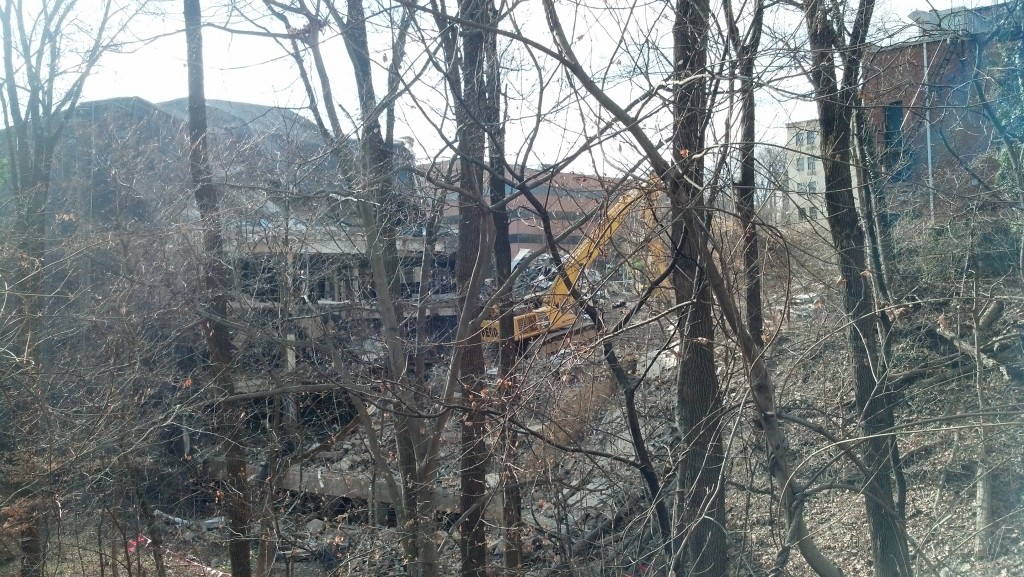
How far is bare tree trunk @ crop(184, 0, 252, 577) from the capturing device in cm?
873

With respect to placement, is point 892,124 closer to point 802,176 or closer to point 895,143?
point 895,143

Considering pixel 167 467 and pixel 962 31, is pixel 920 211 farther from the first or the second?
pixel 167 467

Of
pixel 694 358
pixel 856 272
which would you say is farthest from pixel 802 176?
pixel 694 358

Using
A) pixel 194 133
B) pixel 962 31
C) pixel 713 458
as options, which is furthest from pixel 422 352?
pixel 962 31

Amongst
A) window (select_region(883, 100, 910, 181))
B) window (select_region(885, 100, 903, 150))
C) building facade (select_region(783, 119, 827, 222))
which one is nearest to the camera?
building facade (select_region(783, 119, 827, 222))

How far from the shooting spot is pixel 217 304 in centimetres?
886

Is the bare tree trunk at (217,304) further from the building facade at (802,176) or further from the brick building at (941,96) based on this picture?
the brick building at (941,96)

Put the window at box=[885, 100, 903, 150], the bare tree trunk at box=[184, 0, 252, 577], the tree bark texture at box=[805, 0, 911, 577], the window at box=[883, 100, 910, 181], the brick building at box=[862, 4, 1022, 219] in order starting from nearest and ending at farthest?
the tree bark texture at box=[805, 0, 911, 577] → the brick building at box=[862, 4, 1022, 219] → the window at box=[883, 100, 910, 181] → the window at box=[885, 100, 903, 150] → the bare tree trunk at box=[184, 0, 252, 577]

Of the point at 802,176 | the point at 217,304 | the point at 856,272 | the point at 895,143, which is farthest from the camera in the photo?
the point at 217,304

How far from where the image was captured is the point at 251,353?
9.73 m

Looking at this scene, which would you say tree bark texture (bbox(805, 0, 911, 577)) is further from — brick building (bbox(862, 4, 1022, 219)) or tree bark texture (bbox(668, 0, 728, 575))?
tree bark texture (bbox(668, 0, 728, 575))

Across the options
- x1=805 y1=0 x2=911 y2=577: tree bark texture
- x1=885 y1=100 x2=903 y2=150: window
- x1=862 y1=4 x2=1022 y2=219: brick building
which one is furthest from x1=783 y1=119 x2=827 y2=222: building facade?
x1=885 y1=100 x2=903 y2=150: window

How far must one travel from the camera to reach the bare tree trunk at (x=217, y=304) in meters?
8.73

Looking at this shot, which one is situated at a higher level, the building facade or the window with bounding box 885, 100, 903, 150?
the window with bounding box 885, 100, 903, 150
